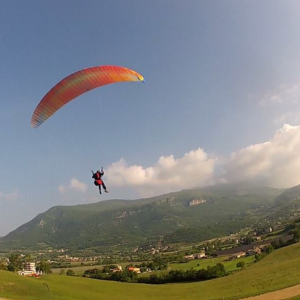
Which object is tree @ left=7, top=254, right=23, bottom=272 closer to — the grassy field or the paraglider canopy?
the grassy field

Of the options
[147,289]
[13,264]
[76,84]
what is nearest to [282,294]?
[76,84]

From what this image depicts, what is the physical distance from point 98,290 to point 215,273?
78.1ft

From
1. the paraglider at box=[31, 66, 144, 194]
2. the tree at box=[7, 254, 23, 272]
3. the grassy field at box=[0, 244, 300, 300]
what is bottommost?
the grassy field at box=[0, 244, 300, 300]

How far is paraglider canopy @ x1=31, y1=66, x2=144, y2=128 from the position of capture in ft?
67.1

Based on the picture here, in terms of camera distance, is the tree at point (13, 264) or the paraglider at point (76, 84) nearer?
the paraglider at point (76, 84)

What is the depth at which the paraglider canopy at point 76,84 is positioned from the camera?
20453 mm

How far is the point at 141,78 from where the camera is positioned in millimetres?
21094

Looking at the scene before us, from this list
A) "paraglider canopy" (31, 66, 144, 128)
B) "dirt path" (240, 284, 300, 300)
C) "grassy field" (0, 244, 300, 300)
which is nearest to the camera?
"paraglider canopy" (31, 66, 144, 128)

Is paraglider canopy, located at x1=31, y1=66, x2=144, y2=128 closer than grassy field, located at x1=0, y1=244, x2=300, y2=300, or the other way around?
paraglider canopy, located at x1=31, y1=66, x2=144, y2=128

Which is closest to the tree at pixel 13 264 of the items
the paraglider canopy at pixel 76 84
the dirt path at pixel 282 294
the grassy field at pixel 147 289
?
the grassy field at pixel 147 289

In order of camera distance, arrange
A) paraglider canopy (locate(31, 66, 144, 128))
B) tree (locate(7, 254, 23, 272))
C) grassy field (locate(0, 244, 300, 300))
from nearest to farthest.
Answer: paraglider canopy (locate(31, 66, 144, 128))
grassy field (locate(0, 244, 300, 300))
tree (locate(7, 254, 23, 272))

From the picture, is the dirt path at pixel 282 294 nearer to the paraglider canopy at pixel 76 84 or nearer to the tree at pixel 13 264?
the paraglider canopy at pixel 76 84

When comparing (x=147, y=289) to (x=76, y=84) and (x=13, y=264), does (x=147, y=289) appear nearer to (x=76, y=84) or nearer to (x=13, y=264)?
(x=76, y=84)

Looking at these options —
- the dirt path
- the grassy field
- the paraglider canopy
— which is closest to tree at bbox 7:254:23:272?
the grassy field
